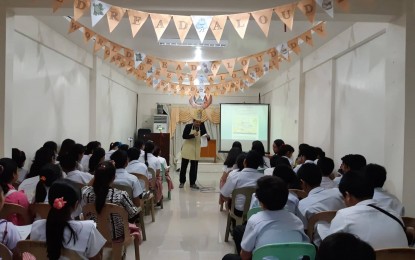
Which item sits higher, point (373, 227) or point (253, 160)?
point (253, 160)

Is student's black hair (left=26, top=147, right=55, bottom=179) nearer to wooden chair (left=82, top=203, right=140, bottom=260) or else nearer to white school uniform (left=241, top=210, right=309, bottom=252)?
wooden chair (left=82, top=203, right=140, bottom=260)

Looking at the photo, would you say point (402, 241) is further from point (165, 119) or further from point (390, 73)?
point (165, 119)

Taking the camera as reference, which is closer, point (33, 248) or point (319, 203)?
point (33, 248)

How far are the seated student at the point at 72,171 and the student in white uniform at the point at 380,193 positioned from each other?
2614 millimetres

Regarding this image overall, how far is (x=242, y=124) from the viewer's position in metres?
10.0

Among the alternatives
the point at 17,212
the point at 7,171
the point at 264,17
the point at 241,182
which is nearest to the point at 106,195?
the point at 17,212

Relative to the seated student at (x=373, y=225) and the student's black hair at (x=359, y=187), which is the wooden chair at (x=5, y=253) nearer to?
the seated student at (x=373, y=225)

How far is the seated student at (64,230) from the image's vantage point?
1888 mm

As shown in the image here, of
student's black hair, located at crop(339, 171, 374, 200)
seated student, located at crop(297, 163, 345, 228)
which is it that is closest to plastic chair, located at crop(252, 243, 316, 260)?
student's black hair, located at crop(339, 171, 374, 200)

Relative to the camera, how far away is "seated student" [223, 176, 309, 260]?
6.43 feet

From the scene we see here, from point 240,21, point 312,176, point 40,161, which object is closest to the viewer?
point 312,176

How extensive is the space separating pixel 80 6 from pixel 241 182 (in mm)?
2335

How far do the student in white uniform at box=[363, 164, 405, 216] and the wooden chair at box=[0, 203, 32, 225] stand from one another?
2.53m

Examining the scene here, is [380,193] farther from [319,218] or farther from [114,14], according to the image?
[114,14]
